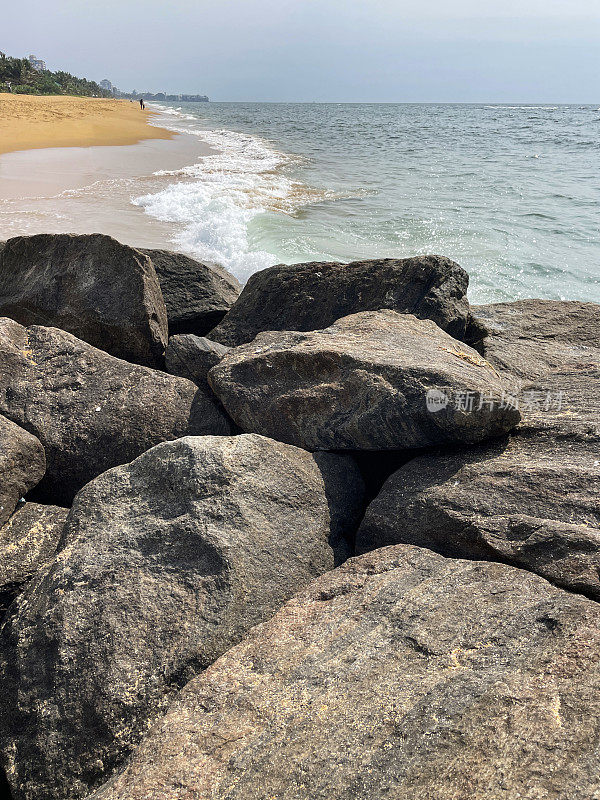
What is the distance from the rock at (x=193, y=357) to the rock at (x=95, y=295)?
26cm

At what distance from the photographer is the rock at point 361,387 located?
289 centimetres

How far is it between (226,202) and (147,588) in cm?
1241

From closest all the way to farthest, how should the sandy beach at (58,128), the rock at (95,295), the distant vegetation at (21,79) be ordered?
1. the rock at (95,295)
2. the sandy beach at (58,128)
3. the distant vegetation at (21,79)

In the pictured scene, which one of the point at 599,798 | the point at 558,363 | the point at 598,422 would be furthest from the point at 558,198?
the point at 599,798

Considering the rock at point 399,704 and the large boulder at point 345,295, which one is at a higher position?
the large boulder at point 345,295

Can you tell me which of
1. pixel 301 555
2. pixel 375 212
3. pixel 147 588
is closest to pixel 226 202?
pixel 375 212

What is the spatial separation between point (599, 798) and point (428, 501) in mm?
1418

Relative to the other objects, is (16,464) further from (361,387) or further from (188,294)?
(188,294)

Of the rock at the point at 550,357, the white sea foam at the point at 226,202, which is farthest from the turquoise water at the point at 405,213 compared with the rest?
the rock at the point at 550,357

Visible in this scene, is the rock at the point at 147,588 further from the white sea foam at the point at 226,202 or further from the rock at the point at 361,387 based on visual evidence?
the white sea foam at the point at 226,202

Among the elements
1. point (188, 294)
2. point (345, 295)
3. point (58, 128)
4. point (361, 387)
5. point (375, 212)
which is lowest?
point (361, 387)

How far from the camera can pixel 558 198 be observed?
15.5m

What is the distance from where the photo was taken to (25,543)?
106 inches

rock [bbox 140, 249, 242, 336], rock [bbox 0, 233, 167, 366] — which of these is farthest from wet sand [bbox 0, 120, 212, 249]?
rock [bbox 0, 233, 167, 366]
